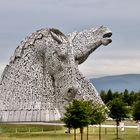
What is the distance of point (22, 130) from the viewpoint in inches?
2143

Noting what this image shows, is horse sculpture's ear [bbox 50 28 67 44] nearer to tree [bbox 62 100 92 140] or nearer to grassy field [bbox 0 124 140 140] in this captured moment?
grassy field [bbox 0 124 140 140]

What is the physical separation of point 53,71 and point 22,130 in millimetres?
16084

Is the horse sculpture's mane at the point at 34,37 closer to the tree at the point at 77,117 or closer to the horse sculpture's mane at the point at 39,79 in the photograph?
the horse sculpture's mane at the point at 39,79

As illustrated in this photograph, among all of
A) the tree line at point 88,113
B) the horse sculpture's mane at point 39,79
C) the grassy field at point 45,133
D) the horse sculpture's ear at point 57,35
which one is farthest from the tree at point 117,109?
the horse sculpture's ear at point 57,35

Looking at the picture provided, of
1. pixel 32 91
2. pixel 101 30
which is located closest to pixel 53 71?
pixel 32 91

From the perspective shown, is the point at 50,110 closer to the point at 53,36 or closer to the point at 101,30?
the point at 53,36

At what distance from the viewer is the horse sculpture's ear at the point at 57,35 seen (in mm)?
69056

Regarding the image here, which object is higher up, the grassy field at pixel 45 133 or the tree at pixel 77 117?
the tree at pixel 77 117

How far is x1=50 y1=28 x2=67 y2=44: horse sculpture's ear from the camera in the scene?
6906 cm

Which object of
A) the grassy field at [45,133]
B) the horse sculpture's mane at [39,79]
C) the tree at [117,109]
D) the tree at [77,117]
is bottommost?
the grassy field at [45,133]

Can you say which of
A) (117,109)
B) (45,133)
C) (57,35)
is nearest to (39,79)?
(57,35)

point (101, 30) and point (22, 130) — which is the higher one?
point (101, 30)

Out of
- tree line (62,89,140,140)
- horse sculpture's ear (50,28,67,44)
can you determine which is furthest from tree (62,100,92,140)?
horse sculpture's ear (50,28,67,44)

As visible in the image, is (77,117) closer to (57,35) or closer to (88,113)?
(88,113)
